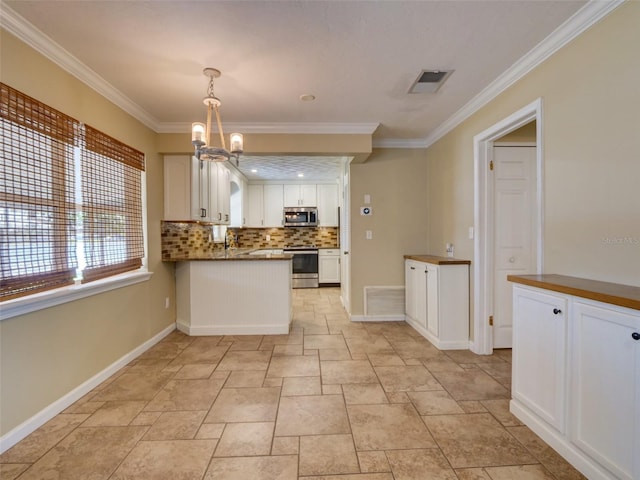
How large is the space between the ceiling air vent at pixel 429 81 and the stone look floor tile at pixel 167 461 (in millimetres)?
2884

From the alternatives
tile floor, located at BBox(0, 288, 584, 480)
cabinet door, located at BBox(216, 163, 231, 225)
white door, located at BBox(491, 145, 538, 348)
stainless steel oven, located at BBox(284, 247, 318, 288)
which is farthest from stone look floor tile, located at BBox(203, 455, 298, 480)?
stainless steel oven, located at BBox(284, 247, 318, 288)

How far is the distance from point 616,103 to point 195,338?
12.9 ft

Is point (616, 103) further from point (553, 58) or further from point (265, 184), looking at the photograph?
point (265, 184)

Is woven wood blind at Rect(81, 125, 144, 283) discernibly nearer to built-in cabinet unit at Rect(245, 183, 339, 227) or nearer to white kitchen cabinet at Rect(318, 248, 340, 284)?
built-in cabinet unit at Rect(245, 183, 339, 227)

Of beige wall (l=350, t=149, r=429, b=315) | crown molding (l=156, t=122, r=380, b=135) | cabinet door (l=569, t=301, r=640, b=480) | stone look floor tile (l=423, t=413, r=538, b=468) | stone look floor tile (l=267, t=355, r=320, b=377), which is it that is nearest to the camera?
cabinet door (l=569, t=301, r=640, b=480)

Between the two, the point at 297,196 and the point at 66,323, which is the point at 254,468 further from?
the point at 297,196

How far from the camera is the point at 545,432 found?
1.64 meters

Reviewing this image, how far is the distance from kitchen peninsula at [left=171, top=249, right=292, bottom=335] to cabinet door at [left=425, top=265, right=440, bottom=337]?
62.6 inches

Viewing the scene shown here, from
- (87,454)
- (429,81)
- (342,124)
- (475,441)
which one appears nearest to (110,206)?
(87,454)

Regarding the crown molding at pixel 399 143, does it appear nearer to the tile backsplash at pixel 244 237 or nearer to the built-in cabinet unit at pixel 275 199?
the tile backsplash at pixel 244 237

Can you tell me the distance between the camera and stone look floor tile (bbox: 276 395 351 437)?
5.74 feet

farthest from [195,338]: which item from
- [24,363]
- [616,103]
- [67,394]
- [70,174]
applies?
[616,103]

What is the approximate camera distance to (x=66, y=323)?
2025 millimetres

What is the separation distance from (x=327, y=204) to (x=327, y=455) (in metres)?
5.50
